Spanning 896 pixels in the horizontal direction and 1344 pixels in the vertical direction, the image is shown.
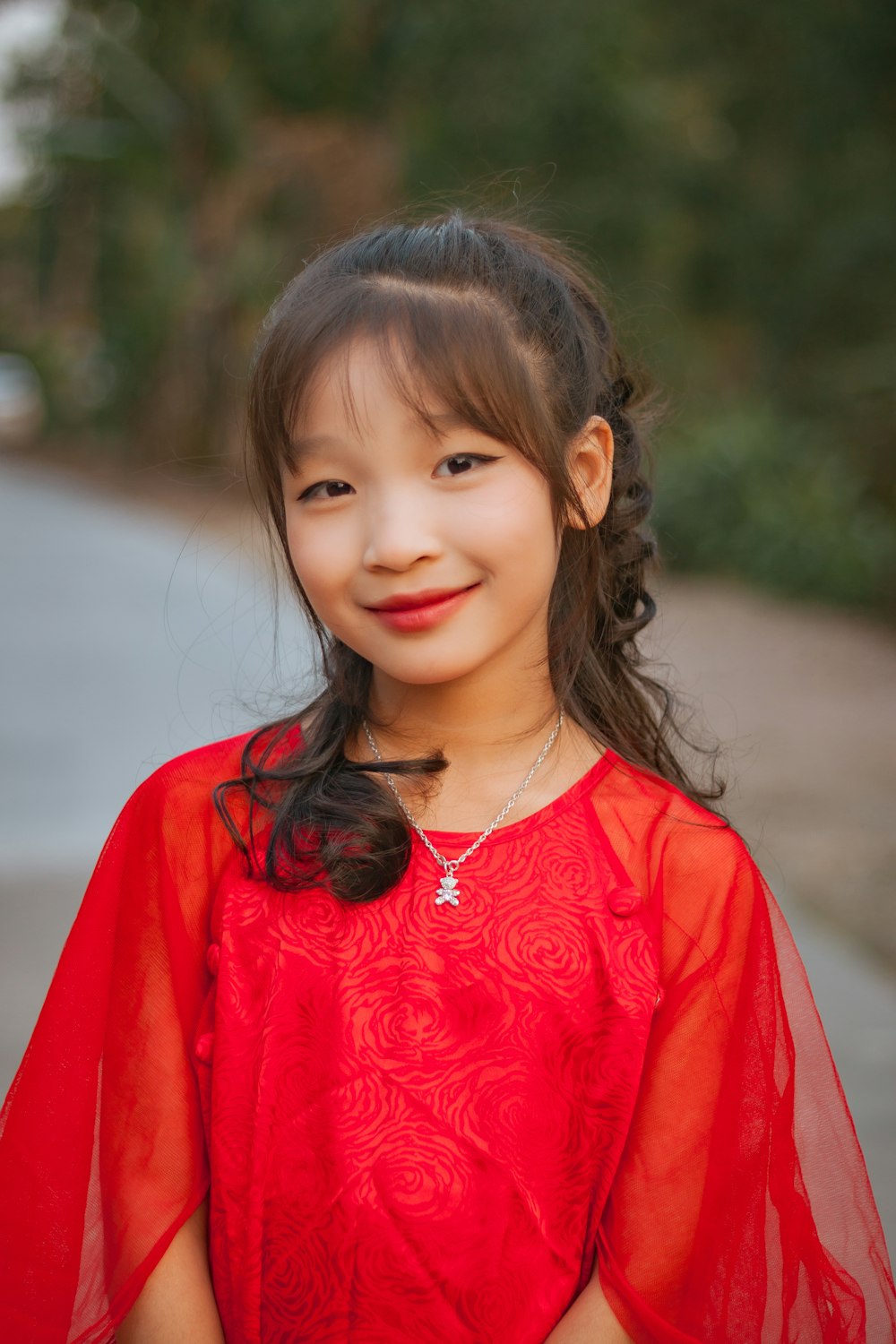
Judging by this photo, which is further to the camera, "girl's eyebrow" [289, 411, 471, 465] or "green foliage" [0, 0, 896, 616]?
"green foliage" [0, 0, 896, 616]

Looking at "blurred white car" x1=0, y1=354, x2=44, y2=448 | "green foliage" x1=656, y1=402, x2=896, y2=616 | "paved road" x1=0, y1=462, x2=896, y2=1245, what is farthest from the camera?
"blurred white car" x1=0, y1=354, x2=44, y2=448

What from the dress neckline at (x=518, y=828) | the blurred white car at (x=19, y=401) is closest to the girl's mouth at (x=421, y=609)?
the dress neckline at (x=518, y=828)

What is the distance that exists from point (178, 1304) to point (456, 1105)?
0.38 m

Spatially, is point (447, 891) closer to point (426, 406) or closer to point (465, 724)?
point (465, 724)

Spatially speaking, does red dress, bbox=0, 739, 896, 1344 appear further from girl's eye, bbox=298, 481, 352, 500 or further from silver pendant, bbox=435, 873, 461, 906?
girl's eye, bbox=298, 481, 352, 500

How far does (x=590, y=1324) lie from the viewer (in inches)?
56.4

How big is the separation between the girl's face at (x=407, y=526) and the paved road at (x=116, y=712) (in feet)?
1.24

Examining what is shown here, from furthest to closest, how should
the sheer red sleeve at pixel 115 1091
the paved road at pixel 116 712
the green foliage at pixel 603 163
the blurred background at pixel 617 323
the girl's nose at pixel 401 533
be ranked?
1. the green foliage at pixel 603 163
2. the blurred background at pixel 617 323
3. the paved road at pixel 116 712
4. the sheer red sleeve at pixel 115 1091
5. the girl's nose at pixel 401 533

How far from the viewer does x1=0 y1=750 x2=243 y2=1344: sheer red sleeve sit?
1.52m

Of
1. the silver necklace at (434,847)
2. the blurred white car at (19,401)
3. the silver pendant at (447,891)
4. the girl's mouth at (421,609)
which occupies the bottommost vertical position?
the blurred white car at (19,401)

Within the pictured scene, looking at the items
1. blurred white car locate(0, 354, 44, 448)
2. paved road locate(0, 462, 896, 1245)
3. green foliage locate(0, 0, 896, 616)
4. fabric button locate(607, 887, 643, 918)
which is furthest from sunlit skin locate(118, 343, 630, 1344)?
blurred white car locate(0, 354, 44, 448)

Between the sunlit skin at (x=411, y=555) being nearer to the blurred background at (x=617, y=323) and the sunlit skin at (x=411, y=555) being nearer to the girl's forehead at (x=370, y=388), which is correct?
the girl's forehead at (x=370, y=388)

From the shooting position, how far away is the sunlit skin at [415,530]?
1.42 meters

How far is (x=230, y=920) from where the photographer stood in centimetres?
150
